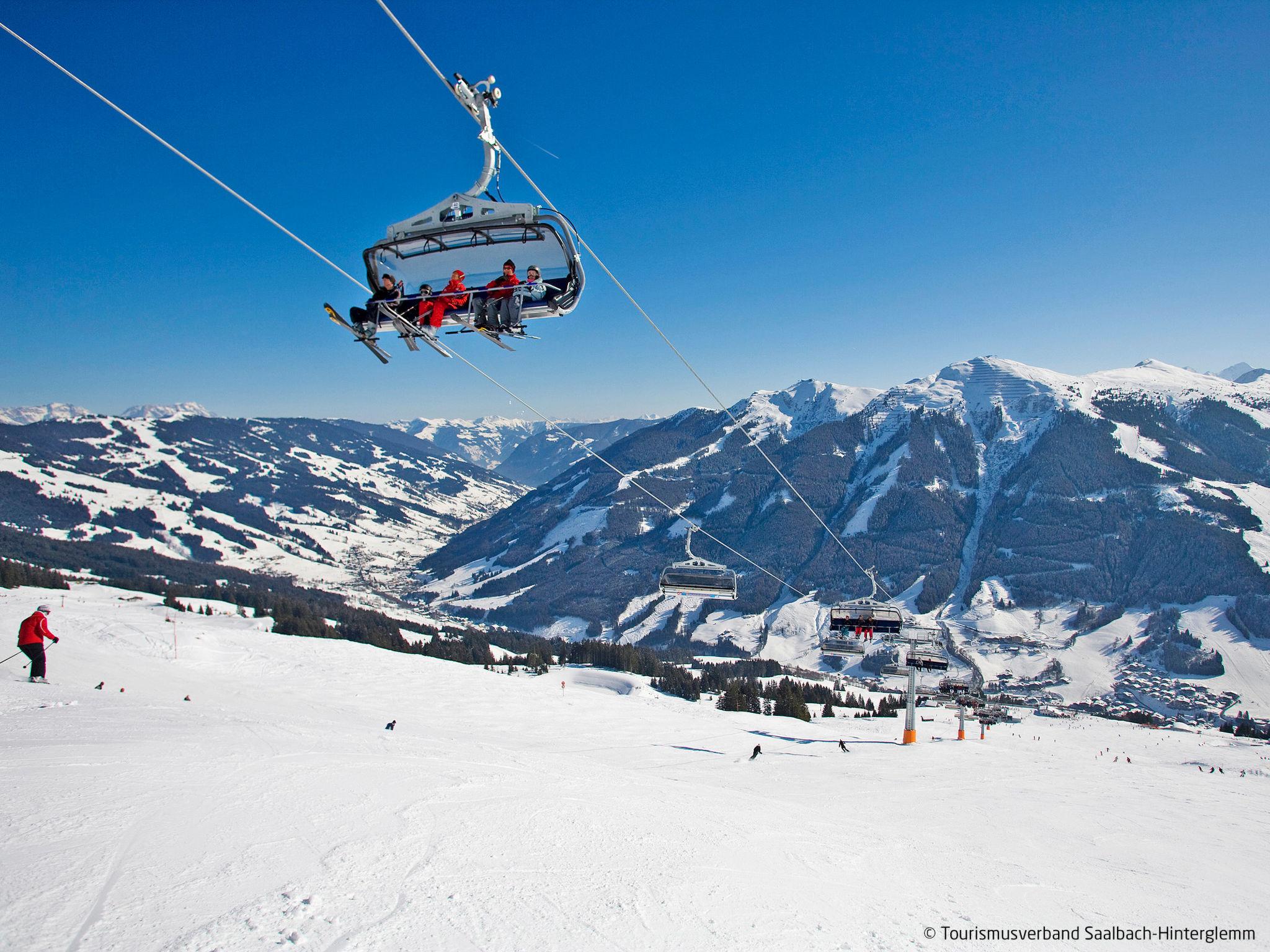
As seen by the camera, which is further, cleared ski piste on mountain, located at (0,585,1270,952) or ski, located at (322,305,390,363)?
ski, located at (322,305,390,363)

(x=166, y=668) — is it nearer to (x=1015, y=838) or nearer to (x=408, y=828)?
(x=408, y=828)

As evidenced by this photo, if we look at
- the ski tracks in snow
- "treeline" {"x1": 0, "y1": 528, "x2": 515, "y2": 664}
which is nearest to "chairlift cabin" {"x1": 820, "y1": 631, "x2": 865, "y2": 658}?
the ski tracks in snow

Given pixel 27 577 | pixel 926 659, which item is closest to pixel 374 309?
pixel 926 659

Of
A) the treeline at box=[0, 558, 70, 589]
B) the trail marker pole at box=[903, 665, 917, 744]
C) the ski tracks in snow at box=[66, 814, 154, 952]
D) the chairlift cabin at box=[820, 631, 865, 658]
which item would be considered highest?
the chairlift cabin at box=[820, 631, 865, 658]

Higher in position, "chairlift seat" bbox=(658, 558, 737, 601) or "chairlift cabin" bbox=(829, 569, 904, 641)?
"chairlift seat" bbox=(658, 558, 737, 601)

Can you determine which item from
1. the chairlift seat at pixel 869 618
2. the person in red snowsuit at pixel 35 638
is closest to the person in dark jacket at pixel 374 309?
the person in red snowsuit at pixel 35 638

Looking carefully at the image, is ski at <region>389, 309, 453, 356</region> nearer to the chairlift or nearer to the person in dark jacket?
the person in dark jacket
